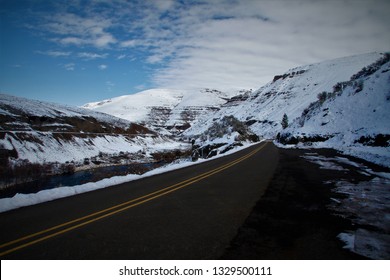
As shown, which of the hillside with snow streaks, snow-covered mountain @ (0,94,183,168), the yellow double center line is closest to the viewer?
the yellow double center line

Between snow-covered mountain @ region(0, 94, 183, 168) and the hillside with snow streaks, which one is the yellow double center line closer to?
snow-covered mountain @ region(0, 94, 183, 168)

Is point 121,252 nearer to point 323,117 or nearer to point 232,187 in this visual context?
point 232,187

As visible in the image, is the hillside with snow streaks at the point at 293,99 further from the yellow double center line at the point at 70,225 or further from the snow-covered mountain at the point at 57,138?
the yellow double center line at the point at 70,225

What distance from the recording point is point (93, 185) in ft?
36.0

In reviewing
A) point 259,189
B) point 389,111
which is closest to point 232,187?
point 259,189

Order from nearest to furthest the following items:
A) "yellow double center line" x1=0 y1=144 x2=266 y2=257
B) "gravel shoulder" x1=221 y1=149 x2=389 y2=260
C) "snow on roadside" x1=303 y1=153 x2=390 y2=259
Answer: "gravel shoulder" x1=221 y1=149 x2=389 y2=260 < "snow on roadside" x1=303 y1=153 x2=390 y2=259 < "yellow double center line" x1=0 y1=144 x2=266 y2=257

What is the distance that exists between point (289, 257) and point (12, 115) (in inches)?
2789

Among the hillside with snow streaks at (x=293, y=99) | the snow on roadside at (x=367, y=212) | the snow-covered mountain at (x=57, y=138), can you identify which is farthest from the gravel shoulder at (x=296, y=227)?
the hillside with snow streaks at (x=293, y=99)

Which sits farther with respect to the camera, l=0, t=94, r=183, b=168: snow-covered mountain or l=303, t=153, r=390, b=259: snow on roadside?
l=0, t=94, r=183, b=168: snow-covered mountain

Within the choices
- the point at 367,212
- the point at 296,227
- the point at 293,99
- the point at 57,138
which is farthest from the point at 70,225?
the point at 293,99

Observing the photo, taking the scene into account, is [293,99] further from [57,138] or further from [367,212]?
[367,212]

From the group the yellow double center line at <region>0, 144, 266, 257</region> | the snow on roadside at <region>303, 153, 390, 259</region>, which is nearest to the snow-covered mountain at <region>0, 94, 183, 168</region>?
the yellow double center line at <region>0, 144, 266, 257</region>

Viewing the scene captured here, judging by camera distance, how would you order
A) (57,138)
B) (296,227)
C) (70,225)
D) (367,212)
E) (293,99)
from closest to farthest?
(296,227), (70,225), (367,212), (57,138), (293,99)

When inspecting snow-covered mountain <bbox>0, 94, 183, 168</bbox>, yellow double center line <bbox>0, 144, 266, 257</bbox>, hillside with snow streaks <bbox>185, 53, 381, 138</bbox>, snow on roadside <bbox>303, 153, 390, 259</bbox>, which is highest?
hillside with snow streaks <bbox>185, 53, 381, 138</bbox>
